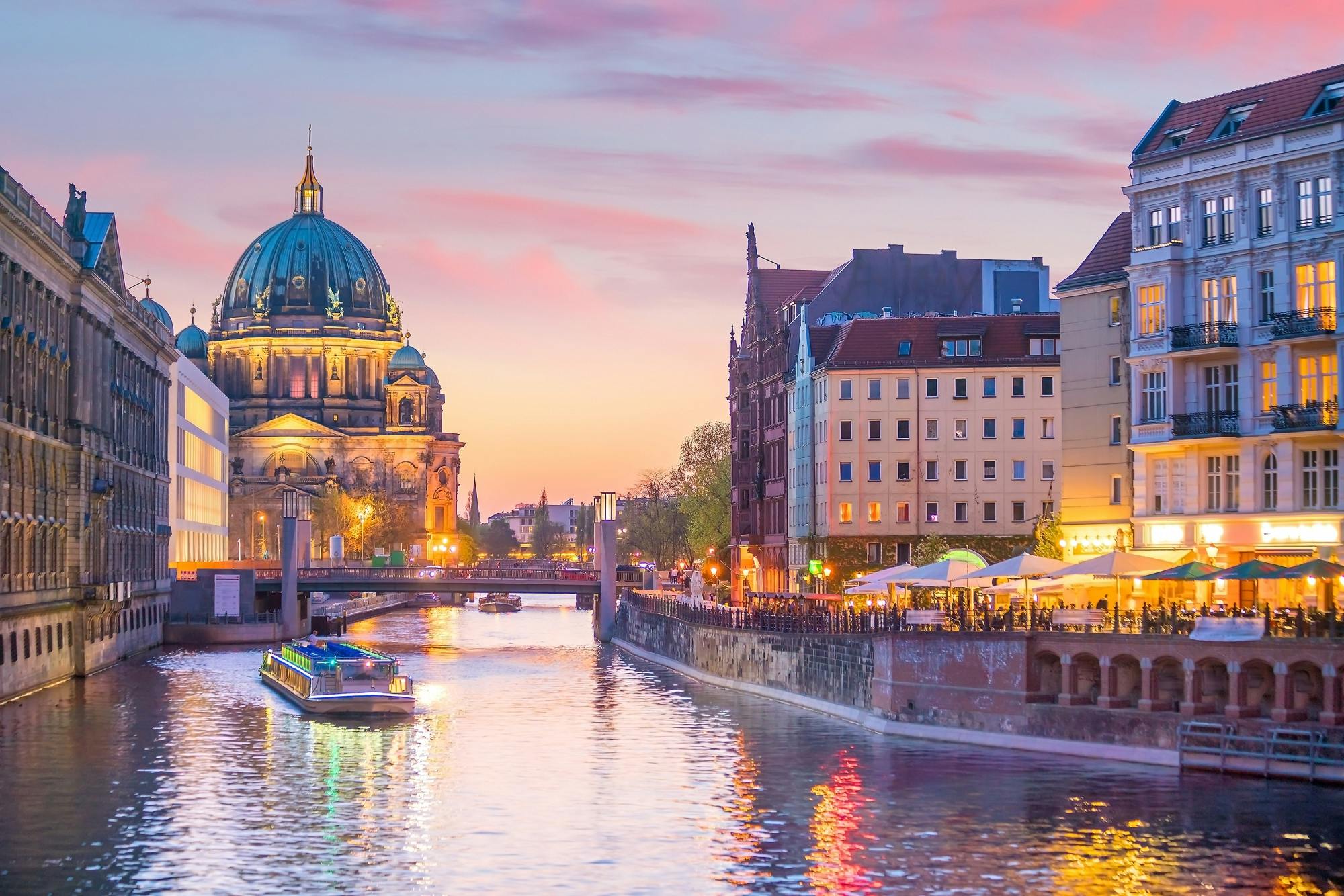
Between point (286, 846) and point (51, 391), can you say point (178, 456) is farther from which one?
point (286, 846)

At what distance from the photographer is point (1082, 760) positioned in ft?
196

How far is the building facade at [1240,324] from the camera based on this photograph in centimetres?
6756

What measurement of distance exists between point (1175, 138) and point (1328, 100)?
22.9ft

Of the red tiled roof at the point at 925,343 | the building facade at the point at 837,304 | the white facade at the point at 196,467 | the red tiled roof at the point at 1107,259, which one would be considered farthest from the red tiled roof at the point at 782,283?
the red tiled roof at the point at 1107,259

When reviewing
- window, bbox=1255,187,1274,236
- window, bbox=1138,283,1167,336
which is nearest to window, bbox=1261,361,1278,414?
window, bbox=1255,187,1274,236

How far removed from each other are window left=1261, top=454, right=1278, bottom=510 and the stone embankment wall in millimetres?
13167

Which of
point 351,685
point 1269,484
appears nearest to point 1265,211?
point 1269,484

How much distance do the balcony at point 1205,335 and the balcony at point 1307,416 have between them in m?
2.85

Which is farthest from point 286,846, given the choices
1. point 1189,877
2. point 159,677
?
point 159,677

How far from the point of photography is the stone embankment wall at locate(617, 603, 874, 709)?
2886 inches

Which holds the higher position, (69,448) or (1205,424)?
(69,448)

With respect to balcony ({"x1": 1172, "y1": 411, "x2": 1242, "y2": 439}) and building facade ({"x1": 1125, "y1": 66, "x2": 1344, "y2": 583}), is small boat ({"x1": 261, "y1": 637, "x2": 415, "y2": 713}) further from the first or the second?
balcony ({"x1": 1172, "y1": 411, "x2": 1242, "y2": 439})

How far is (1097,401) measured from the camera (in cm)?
8138

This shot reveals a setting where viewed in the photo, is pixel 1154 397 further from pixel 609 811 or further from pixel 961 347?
pixel 961 347
